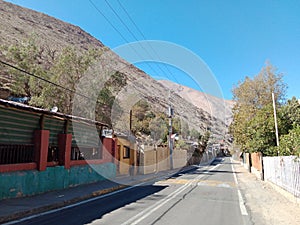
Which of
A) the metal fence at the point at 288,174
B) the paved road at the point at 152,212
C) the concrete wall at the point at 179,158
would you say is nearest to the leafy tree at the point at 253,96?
the concrete wall at the point at 179,158

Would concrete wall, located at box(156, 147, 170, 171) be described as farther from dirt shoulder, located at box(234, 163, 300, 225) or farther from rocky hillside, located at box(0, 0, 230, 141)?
dirt shoulder, located at box(234, 163, 300, 225)

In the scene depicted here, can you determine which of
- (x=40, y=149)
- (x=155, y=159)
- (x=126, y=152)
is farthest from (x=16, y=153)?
(x=155, y=159)

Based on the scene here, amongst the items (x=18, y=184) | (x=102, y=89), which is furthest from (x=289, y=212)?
(x=102, y=89)

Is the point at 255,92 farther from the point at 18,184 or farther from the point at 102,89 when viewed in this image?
the point at 18,184

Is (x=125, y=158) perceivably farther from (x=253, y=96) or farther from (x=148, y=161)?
(x=253, y=96)

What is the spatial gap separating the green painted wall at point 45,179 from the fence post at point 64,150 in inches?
15.0

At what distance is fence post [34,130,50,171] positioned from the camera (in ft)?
36.8

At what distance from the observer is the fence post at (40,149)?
11223mm

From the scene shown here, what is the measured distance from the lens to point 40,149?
37.0 feet

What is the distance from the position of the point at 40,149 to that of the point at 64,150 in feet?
6.46

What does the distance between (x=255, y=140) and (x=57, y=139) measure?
1600cm

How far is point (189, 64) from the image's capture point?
25.4m

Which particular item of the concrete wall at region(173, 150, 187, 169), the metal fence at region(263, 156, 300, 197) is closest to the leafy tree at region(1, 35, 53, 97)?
the concrete wall at region(173, 150, 187, 169)

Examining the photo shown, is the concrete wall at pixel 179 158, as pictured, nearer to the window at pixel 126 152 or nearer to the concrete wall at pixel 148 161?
the concrete wall at pixel 148 161
